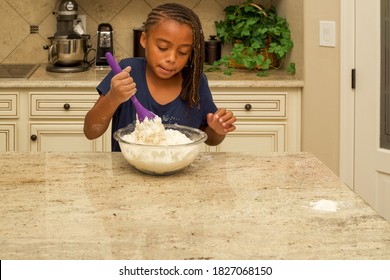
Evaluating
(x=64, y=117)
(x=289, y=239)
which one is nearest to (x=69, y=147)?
(x=64, y=117)

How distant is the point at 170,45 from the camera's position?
68.4 inches

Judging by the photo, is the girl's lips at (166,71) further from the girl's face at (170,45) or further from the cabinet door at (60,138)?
the cabinet door at (60,138)

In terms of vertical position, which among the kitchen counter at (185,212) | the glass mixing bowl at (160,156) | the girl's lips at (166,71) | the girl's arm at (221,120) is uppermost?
the girl's lips at (166,71)

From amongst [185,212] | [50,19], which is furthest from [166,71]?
[50,19]

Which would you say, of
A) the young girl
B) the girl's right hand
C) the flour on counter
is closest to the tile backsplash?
the young girl

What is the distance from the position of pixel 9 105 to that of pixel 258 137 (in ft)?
4.03

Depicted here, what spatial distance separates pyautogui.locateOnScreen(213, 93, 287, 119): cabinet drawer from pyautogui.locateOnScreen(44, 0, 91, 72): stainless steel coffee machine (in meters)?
0.80

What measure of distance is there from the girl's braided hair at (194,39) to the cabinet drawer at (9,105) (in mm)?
1526

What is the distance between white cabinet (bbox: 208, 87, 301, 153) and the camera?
10.7 feet

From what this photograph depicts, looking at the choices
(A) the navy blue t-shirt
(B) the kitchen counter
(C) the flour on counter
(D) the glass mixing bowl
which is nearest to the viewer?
(B) the kitchen counter

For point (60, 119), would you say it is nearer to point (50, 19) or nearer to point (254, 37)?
point (50, 19)

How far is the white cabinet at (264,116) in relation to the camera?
327 cm

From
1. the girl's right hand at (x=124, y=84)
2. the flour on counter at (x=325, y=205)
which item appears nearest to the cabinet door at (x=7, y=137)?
the girl's right hand at (x=124, y=84)

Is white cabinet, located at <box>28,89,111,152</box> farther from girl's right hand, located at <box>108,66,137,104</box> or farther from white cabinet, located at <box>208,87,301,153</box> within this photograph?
girl's right hand, located at <box>108,66,137,104</box>
